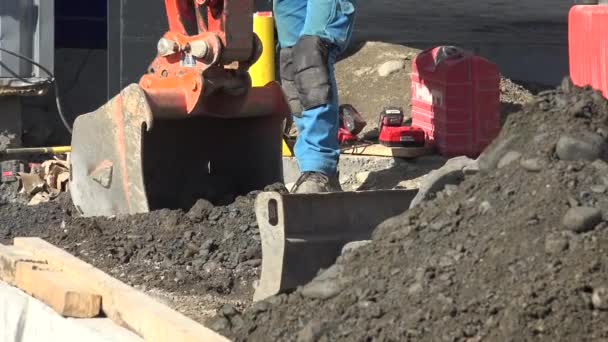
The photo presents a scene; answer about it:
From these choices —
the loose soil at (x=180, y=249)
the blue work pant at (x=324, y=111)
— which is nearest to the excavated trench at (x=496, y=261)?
the loose soil at (x=180, y=249)

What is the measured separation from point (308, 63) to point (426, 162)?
173 centimetres

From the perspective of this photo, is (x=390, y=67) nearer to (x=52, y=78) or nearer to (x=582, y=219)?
(x=52, y=78)

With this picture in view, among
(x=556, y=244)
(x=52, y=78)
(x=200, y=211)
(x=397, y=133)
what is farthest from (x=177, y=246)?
(x=52, y=78)

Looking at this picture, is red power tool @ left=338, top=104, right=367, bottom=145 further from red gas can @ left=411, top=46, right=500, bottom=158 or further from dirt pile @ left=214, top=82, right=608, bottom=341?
dirt pile @ left=214, top=82, right=608, bottom=341

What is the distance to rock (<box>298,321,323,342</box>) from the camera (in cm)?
351

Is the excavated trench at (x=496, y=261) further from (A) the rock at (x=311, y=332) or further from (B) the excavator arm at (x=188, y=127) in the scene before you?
(B) the excavator arm at (x=188, y=127)

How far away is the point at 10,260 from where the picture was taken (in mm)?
4926

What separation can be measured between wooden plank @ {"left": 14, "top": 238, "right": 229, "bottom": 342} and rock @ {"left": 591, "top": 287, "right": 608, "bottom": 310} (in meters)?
1.02

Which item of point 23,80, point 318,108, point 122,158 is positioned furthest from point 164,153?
point 23,80

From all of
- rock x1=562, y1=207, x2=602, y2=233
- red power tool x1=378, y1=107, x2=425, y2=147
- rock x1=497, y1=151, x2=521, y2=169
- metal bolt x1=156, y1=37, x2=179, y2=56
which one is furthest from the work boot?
rock x1=562, y1=207, x2=602, y2=233

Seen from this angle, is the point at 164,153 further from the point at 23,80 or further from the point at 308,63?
the point at 23,80

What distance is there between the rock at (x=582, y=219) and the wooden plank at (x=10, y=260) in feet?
7.44

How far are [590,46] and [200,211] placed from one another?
2.22 metres

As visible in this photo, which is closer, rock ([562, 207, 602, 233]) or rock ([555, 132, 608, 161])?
rock ([562, 207, 602, 233])
